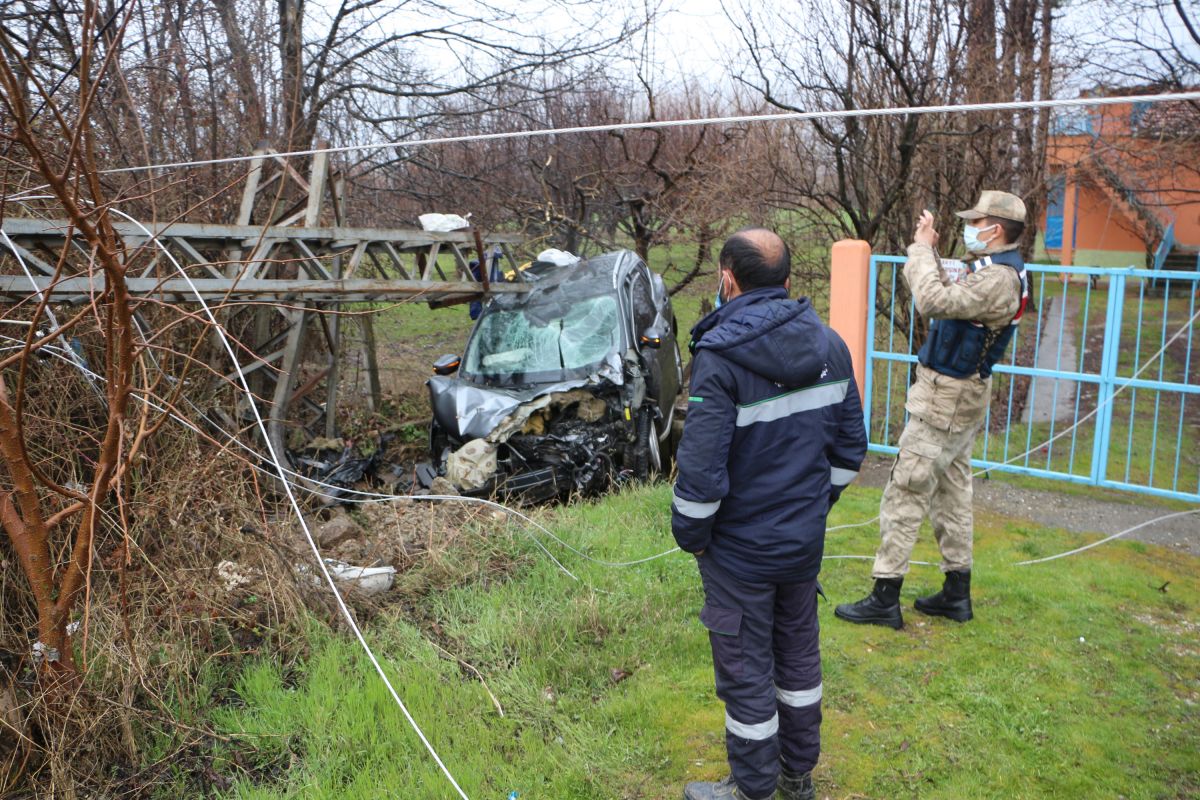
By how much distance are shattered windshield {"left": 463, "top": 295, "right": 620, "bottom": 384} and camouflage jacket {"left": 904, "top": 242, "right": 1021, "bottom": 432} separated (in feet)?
11.6

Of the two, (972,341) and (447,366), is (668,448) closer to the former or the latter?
(447,366)

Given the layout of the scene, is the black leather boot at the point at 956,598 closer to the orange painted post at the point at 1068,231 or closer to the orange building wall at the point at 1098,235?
the orange painted post at the point at 1068,231

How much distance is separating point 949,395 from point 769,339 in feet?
6.30

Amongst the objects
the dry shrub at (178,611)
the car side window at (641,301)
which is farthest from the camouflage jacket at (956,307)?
the car side window at (641,301)

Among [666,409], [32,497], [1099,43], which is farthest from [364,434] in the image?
[1099,43]

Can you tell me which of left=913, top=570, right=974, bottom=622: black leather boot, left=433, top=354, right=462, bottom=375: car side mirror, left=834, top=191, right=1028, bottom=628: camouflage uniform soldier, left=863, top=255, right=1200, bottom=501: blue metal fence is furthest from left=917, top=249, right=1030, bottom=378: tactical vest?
left=433, top=354, right=462, bottom=375: car side mirror

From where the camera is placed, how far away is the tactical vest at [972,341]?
442 cm

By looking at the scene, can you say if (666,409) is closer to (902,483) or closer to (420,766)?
(902,483)

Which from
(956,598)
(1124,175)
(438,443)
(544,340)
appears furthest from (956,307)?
(1124,175)

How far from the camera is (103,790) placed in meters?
3.40

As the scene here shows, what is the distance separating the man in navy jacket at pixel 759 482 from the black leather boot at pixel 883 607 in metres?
1.58

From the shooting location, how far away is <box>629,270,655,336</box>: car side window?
27.7 feet

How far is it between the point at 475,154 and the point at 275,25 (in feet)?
11.3

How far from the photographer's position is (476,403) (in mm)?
7387
